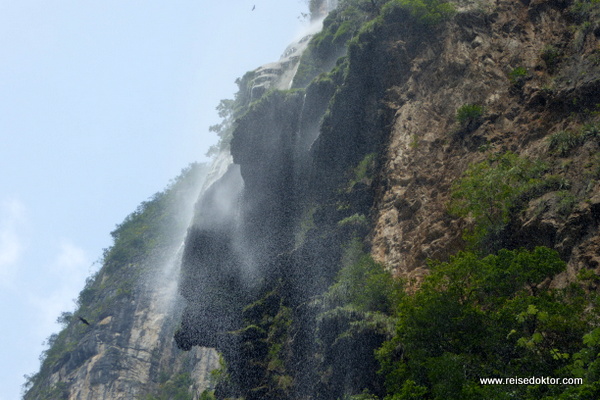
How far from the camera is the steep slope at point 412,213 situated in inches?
613

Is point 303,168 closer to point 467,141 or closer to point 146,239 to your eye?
point 467,141

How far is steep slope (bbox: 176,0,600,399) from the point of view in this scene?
51.1ft

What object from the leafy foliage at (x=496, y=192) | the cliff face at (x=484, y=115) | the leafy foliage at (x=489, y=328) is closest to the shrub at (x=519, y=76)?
the cliff face at (x=484, y=115)

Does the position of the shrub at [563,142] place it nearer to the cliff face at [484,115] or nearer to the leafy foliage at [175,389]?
the cliff face at [484,115]

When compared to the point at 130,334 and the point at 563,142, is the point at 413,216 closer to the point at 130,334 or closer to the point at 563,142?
the point at 563,142

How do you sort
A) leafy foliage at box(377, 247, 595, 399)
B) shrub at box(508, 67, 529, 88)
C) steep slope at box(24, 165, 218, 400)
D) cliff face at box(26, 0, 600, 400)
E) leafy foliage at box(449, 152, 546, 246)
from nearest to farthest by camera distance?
1. leafy foliage at box(377, 247, 595, 399)
2. cliff face at box(26, 0, 600, 400)
3. leafy foliage at box(449, 152, 546, 246)
4. shrub at box(508, 67, 529, 88)
5. steep slope at box(24, 165, 218, 400)

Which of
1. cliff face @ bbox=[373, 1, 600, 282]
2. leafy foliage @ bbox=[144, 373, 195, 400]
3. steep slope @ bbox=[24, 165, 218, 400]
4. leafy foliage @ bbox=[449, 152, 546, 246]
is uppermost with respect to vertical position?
steep slope @ bbox=[24, 165, 218, 400]

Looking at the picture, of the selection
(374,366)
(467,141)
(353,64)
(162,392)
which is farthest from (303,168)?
(162,392)

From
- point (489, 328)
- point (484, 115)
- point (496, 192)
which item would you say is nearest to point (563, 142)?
point (496, 192)

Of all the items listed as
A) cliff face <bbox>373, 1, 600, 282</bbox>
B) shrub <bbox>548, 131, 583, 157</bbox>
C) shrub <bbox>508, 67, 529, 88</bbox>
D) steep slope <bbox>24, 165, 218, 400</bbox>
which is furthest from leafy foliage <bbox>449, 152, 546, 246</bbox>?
steep slope <bbox>24, 165, 218, 400</bbox>

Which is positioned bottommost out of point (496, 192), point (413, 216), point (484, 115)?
point (496, 192)

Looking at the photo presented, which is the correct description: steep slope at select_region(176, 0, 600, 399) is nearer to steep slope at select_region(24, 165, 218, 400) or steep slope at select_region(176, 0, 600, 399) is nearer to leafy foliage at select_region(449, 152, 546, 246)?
leafy foliage at select_region(449, 152, 546, 246)

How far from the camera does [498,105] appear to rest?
950 inches

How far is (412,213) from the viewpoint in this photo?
957 inches
